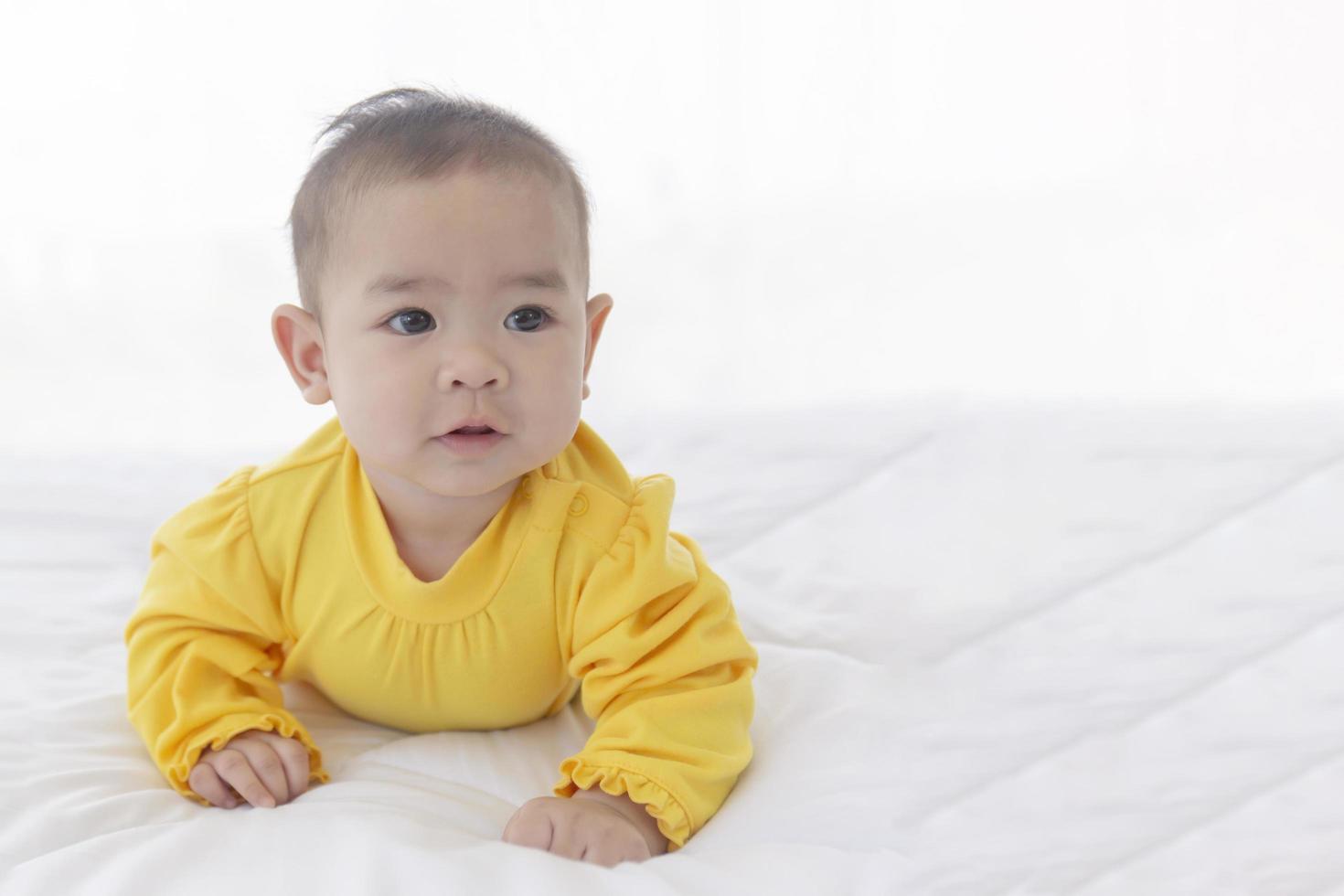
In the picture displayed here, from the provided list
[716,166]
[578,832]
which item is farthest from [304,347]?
[716,166]

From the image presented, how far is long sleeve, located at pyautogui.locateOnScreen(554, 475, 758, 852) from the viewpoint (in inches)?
43.1

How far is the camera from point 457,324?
1075 millimetres

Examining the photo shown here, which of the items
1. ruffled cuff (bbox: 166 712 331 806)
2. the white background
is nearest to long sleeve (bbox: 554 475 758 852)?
ruffled cuff (bbox: 166 712 331 806)

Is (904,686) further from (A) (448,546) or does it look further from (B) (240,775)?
(B) (240,775)

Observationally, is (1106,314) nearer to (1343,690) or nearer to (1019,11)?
(1019,11)

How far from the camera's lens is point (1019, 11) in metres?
2.23

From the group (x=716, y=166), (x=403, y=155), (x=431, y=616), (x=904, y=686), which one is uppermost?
(x=403, y=155)

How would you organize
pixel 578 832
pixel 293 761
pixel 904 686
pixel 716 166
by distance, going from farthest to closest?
pixel 716 166 → pixel 904 686 → pixel 293 761 → pixel 578 832

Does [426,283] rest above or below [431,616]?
above

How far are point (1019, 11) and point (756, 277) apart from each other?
0.58 m

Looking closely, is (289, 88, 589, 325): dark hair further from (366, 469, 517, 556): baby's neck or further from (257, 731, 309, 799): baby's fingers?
(257, 731, 309, 799): baby's fingers

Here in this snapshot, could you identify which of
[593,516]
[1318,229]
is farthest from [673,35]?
[593,516]

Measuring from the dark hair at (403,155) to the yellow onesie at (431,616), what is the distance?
0.60ft

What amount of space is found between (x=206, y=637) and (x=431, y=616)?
19 cm
